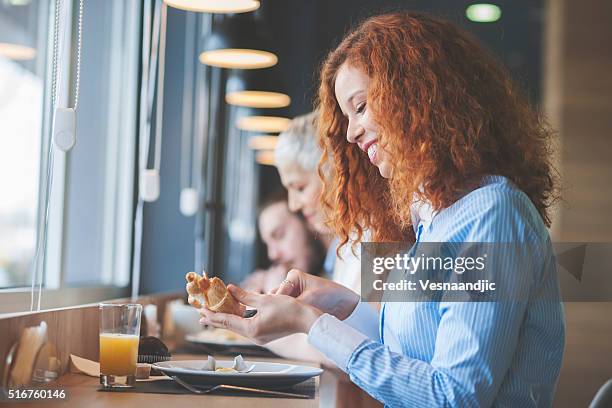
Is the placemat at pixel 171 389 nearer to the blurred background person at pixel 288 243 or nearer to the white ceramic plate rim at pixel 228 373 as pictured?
the white ceramic plate rim at pixel 228 373

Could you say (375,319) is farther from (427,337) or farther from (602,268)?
(602,268)

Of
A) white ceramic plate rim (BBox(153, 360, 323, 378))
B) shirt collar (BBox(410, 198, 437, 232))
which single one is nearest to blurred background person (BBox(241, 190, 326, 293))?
white ceramic plate rim (BBox(153, 360, 323, 378))

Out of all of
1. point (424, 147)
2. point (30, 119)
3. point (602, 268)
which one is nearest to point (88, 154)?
point (30, 119)

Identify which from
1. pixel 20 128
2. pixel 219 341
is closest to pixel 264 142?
pixel 219 341

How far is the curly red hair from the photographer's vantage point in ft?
4.70

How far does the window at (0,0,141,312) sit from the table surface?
564 mm

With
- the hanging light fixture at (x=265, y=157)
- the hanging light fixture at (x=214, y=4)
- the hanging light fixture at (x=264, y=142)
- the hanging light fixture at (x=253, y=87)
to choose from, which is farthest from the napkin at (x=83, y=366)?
the hanging light fixture at (x=265, y=157)

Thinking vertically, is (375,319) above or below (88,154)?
below

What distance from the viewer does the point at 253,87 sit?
4.57 metres

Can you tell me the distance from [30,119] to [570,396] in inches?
117

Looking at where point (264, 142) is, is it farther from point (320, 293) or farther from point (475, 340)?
point (475, 340)

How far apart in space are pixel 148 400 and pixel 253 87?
328 cm

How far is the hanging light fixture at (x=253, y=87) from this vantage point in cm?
453

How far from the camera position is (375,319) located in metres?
1.96
